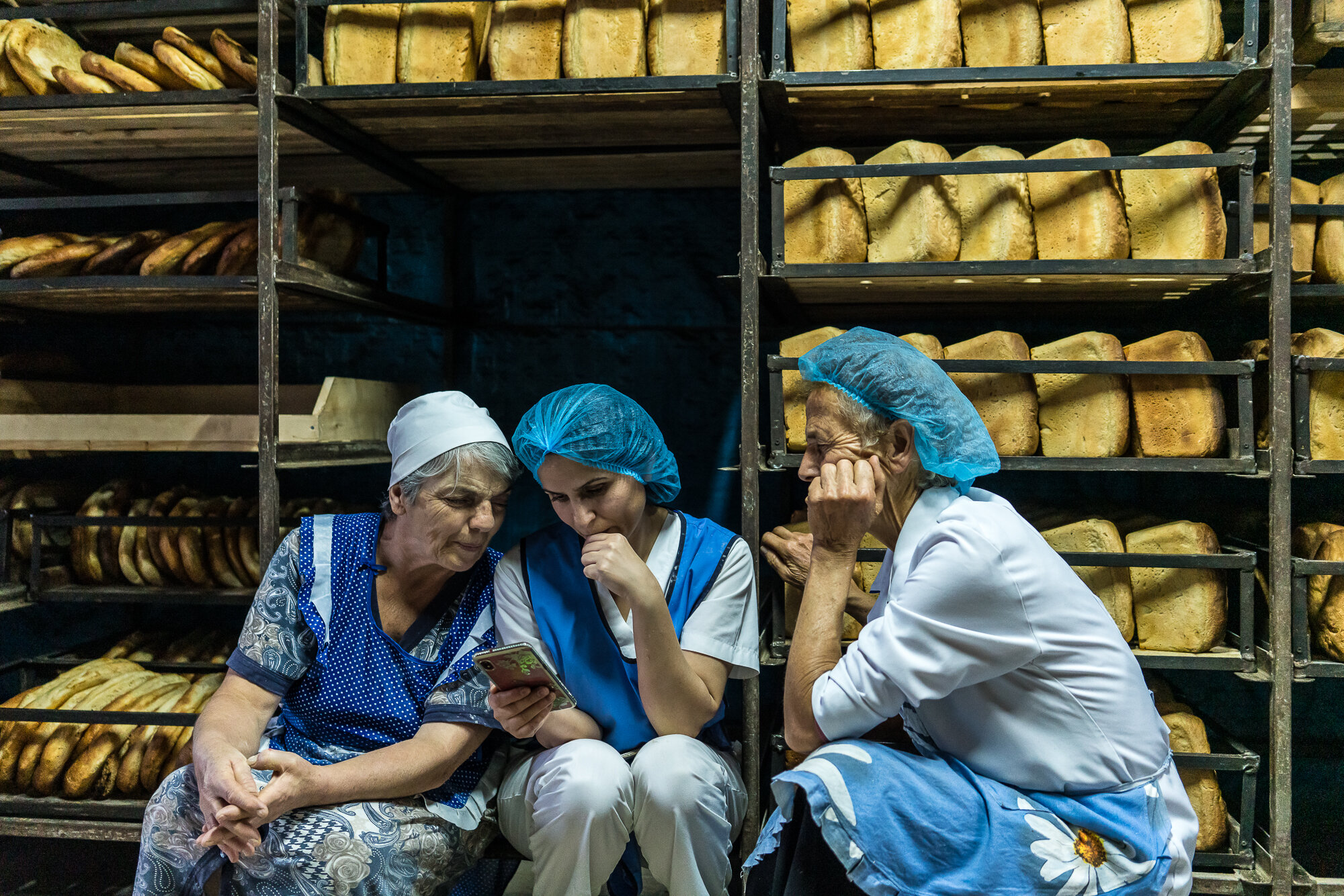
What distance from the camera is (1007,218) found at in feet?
7.37

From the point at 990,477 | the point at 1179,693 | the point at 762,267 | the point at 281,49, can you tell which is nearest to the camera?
the point at 762,267

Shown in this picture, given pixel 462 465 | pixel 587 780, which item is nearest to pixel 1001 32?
pixel 462 465

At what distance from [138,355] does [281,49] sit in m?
1.21

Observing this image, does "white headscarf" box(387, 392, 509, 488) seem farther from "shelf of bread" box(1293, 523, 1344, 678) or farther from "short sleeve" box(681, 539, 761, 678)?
"shelf of bread" box(1293, 523, 1344, 678)

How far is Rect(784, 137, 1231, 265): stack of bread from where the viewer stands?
2.20m

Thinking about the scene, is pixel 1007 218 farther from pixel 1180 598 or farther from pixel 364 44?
pixel 364 44

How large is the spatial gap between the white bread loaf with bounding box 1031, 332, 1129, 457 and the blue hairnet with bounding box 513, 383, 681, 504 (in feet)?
3.15

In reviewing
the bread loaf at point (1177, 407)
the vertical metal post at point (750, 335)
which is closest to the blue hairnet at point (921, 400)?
the vertical metal post at point (750, 335)

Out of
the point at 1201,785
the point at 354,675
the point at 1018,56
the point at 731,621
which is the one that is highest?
the point at 1018,56

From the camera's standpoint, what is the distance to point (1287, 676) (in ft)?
7.12

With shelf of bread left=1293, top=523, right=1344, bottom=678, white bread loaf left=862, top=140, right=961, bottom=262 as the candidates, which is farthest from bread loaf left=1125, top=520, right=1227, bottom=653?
white bread loaf left=862, top=140, right=961, bottom=262

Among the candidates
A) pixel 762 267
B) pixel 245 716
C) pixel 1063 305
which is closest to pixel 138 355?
pixel 245 716

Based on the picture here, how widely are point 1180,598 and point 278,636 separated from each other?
6.99ft

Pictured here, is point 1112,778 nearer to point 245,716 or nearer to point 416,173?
point 245,716
